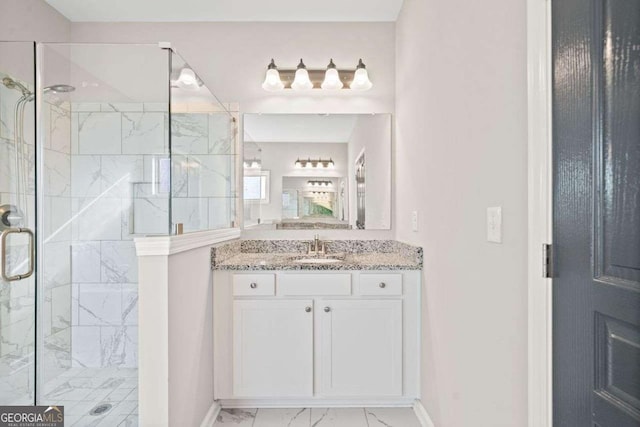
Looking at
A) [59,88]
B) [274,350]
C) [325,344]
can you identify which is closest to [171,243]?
[274,350]

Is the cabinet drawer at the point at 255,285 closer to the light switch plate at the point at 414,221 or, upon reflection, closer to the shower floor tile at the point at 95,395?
the shower floor tile at the point at 95,395

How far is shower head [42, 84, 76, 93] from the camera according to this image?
1979 mm

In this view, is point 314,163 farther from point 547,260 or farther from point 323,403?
point 547,260

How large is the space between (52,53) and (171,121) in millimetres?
791

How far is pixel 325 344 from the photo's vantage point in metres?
2.11

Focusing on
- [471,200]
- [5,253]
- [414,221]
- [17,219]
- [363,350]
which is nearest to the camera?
[471,200]

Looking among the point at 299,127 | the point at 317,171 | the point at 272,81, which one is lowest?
the point at 317,171

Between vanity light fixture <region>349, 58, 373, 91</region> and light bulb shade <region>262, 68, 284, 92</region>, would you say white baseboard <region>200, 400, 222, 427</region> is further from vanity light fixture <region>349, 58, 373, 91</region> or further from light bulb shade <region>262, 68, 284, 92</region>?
vanity light fixture <region>349, 58, 373, 91</region>

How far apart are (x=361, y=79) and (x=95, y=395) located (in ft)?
8.21

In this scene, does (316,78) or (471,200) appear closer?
(471,200)

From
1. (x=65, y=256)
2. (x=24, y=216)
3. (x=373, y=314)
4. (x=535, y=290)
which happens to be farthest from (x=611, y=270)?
(x=65, y=256)

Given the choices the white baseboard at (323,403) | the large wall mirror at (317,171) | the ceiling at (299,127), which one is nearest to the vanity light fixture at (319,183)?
the large wall mirror at (317,171)

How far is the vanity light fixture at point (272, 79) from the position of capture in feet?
8.56

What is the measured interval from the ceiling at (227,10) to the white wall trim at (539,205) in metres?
1.76
